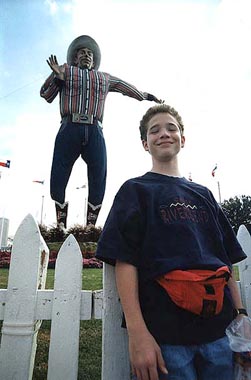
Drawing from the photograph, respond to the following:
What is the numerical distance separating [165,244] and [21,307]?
739mm

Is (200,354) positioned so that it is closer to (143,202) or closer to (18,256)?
(143,202)

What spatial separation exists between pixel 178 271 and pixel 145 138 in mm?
847

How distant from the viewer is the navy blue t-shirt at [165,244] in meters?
1.03

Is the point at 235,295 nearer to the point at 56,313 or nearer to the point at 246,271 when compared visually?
the point at 246,271

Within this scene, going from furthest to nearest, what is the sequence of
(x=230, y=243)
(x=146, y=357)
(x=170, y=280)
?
1. (x=230, y=243)
2. (x=170, y=280)
3. (x=146, y=357)

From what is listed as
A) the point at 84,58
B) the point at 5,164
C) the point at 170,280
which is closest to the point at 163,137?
the point at 170,280

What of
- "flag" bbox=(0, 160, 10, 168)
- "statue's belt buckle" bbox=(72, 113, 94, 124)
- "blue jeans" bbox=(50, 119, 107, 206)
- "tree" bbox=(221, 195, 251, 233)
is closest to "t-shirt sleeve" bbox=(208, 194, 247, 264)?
"blue jeans" bbox=(50, 119, 107, 206)

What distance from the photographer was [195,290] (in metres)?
1.01

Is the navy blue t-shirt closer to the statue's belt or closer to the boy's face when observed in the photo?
the boy's face

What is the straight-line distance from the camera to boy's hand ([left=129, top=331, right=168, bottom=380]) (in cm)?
91

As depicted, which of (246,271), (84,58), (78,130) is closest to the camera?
(246,271)

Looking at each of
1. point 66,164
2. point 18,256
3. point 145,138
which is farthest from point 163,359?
point 66,164

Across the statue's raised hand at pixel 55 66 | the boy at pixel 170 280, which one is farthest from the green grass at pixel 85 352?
the statue's raised hand at pixel 55 66

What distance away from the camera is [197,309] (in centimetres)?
100
